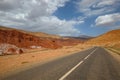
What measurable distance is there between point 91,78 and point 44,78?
240cm

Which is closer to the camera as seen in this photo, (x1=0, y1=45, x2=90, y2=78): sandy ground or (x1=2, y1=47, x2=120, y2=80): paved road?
(x1=2, y1=47, x2=120, y2=80): paved road

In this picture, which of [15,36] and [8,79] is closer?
[8,79]

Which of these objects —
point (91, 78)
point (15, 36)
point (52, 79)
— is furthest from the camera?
point (15, 36)

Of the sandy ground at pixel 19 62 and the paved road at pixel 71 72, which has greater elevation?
the paved road at pixel 71 72

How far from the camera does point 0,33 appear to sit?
192ft

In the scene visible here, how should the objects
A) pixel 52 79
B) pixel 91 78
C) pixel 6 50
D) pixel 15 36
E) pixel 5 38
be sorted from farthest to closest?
pixel 15 36, pixel 5 38, pixel 6 50, pixel 91 78, pixel 52 79

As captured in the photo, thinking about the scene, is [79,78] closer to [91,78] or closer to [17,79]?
[91,78]

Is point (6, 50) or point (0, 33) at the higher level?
point (0, 33)

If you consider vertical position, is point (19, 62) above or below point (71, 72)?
below

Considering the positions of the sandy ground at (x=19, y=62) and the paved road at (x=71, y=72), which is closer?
the paved road at (x=71, y=72)

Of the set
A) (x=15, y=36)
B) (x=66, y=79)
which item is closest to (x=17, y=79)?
(x=66, y=79)

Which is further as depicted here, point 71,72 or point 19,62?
point 19,62

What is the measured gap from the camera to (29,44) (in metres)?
64.7

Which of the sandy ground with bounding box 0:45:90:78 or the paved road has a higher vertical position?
the paved road
